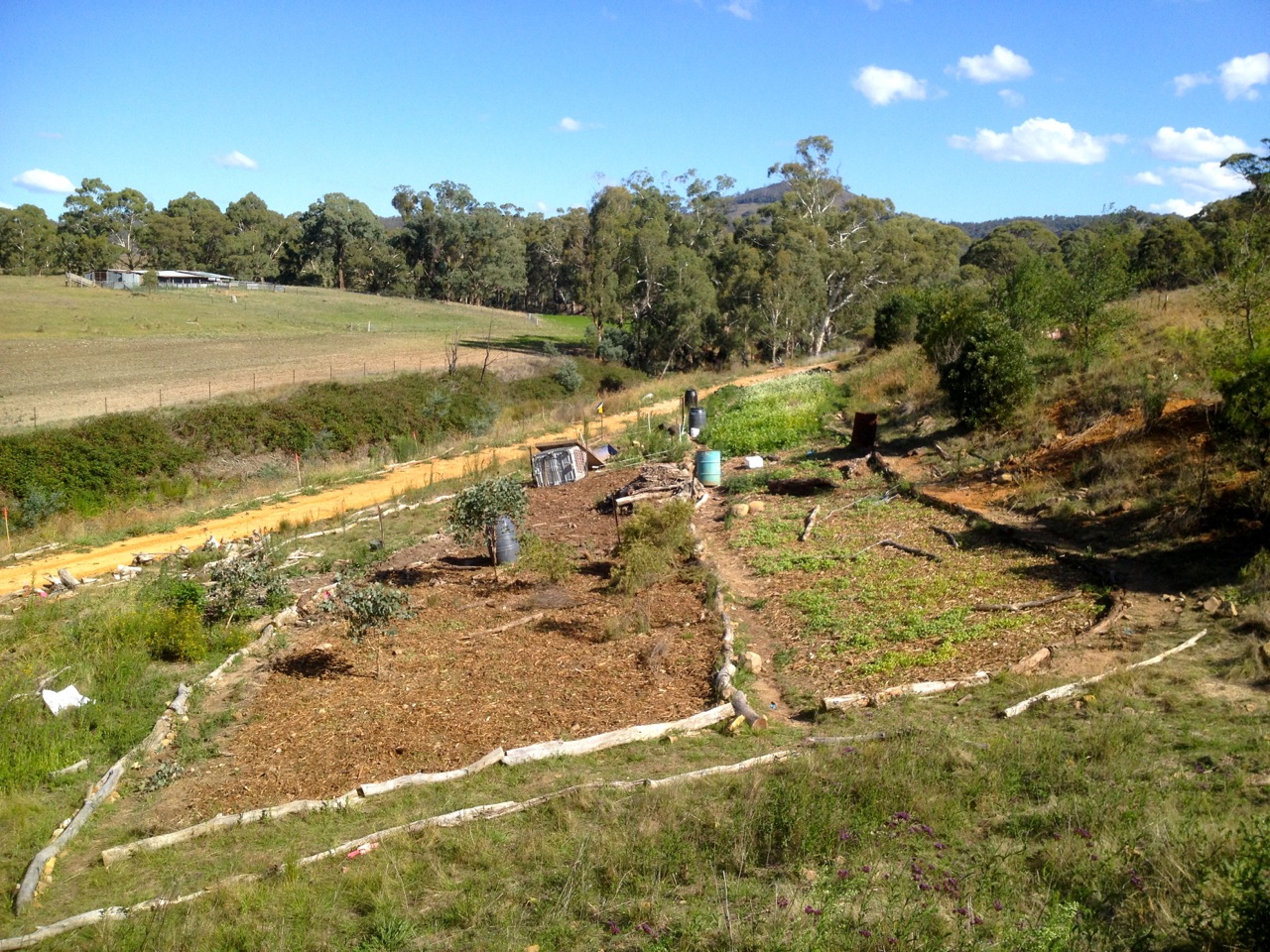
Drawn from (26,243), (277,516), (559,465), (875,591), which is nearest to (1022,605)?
(875,591)

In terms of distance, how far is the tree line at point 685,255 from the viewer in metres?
27.4

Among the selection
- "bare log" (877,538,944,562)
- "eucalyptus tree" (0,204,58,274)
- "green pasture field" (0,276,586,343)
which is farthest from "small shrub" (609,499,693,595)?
"eucalyptus tree" (0,204,58,274)

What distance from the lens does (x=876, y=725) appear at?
749 cm

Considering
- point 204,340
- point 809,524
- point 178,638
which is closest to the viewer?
point 178,638

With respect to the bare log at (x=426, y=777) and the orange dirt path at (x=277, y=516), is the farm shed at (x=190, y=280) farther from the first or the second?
the bare log at (x=426, y=777)

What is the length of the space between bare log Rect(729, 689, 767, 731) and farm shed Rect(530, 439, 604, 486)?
11.1 metres

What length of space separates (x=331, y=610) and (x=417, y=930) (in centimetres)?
715

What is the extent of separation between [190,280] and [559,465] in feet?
272

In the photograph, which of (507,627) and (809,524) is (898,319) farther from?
(507,627)

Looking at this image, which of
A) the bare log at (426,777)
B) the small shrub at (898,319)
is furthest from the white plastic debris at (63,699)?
the small shrub at (898,319)

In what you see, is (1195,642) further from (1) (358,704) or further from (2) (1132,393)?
(2) (1132,393)

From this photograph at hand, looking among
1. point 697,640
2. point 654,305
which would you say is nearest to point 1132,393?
point 697,640

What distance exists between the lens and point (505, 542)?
1347cm

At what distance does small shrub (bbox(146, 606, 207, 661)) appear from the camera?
33.9 feet
